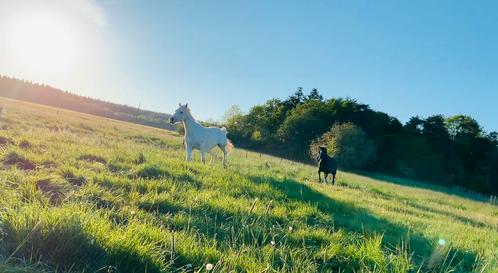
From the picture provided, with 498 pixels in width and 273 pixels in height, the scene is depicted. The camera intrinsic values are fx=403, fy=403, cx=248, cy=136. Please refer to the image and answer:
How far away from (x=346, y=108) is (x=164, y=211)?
7938cm

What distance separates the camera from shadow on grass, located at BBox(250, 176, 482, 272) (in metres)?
6.43

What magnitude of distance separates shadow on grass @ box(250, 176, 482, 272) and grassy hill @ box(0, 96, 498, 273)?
0.04 metres

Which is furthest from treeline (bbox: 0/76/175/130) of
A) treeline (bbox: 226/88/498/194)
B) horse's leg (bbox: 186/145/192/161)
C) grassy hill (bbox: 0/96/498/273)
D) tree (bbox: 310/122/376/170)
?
grassy hill (bbox: 0/96/498/273)

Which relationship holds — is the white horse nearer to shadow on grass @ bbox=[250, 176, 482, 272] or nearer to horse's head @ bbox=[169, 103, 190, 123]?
horse's head @ bbox=[169, 103, 190, 123]

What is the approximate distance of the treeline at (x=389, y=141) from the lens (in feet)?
240

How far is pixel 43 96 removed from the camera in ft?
344

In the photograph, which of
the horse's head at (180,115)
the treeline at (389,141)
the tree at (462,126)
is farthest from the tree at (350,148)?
the horse's head at (180,115)

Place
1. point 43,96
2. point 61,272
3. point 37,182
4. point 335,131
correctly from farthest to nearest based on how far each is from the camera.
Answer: point 43,96
point 335,131
point 37,182
point 61,272

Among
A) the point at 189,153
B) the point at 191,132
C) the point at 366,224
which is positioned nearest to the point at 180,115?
the point at 191,132

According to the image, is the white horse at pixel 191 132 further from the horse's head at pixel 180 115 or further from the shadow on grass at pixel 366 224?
the shadow on grass at pixel 366 224

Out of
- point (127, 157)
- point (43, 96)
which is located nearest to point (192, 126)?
point (127, 157)

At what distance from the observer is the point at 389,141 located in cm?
7644

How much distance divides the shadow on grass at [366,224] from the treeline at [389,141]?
59269mm

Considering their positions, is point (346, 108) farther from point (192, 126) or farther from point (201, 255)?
point (201, 255)
